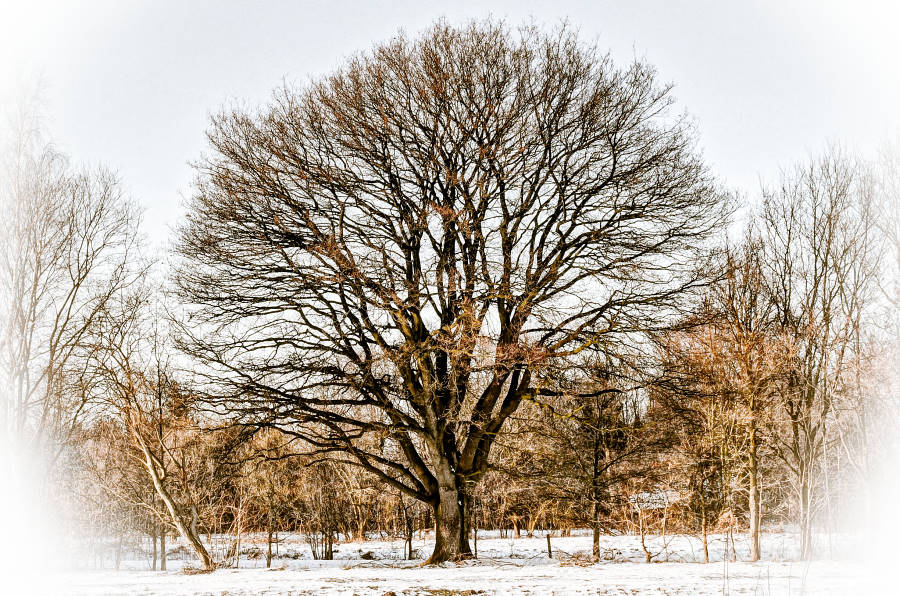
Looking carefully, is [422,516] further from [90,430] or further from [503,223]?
[503,223]

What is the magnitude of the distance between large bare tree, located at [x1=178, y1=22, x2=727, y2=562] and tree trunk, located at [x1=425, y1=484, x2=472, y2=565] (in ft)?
0.12

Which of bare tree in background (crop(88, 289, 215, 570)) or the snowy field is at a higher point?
bare tree in background (crop(88, 289, 215, 570))

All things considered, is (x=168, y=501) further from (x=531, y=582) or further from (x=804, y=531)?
(x=804, y=531)

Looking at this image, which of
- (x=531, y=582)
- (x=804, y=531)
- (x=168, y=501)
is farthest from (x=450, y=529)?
(x=804, y=531)

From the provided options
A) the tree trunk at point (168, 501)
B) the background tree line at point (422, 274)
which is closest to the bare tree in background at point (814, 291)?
the background tree line at point (422, 274)

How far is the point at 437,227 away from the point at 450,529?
6575mm

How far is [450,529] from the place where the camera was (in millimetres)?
14039

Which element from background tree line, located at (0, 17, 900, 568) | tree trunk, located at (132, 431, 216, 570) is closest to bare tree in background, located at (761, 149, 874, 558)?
background tree line, located at (0, 17, 900, 568)

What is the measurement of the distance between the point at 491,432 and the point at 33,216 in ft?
38.7

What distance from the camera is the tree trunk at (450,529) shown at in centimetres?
1386

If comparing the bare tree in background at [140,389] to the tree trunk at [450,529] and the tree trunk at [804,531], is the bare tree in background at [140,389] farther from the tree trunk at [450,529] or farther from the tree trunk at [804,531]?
the tree trunk at [804,531]

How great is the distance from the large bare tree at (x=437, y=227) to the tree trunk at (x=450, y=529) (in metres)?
0.04

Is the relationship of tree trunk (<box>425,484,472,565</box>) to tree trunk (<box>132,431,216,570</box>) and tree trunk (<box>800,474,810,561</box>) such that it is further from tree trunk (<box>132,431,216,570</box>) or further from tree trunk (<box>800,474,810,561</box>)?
tree trunk (<box>800,474,810,561</box>)

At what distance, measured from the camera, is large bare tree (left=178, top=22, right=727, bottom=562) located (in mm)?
12891
